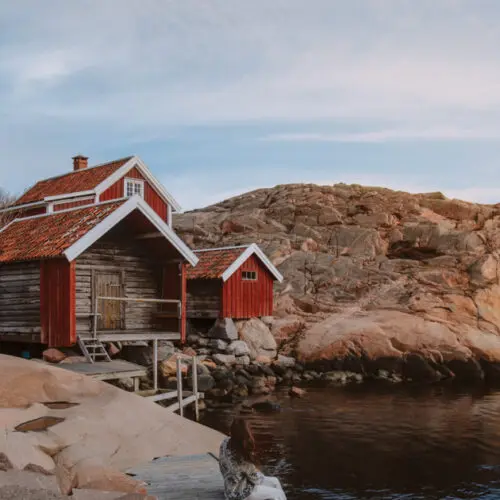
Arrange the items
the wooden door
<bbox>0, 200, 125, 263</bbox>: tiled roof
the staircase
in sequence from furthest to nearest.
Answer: the wooden door
<bbox>0, 200, 125, 263</bbox>: tiled roof
the staircase

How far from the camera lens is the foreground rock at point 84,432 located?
9.96 metres

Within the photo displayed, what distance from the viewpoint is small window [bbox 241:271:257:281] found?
35250 mm

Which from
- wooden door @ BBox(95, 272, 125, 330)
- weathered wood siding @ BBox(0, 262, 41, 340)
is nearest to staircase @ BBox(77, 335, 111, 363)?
wooden door @ BBox(95, 272, 125, 330)

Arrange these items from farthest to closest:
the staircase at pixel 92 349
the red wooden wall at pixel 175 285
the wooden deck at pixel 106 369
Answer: the red wooden wall at pixel 175 285 → the staircase at pixel 92 349 → the wooden deck at pixel 106 369

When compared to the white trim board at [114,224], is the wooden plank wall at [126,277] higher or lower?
lower

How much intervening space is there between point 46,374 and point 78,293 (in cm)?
892

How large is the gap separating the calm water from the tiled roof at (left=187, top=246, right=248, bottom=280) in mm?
8779

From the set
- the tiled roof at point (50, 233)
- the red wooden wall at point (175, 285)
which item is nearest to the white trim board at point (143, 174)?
the tiled roof at point (50, 233)

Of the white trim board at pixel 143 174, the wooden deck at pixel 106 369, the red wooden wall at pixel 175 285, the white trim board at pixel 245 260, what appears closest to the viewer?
the wooden deck at pixel 106 369

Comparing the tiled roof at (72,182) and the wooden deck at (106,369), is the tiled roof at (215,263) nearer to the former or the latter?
the tiled roof at (72,182)

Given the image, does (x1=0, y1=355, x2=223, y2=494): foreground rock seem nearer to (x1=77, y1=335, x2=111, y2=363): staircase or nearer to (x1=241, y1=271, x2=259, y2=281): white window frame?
(x1=77, y1=335, x2=111, y2=363): staircase

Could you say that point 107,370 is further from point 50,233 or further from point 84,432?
point 84,432

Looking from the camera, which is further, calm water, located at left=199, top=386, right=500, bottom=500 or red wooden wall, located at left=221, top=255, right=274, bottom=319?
red wooden wall, located at left=221, top=255, right=274, bottom=319

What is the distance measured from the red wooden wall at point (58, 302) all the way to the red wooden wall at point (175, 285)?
4439 millimetres
